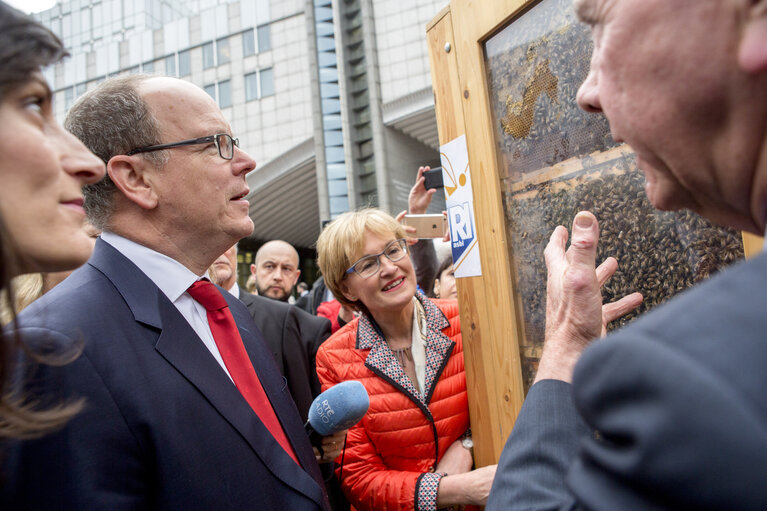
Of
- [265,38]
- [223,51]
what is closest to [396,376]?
[265,38]

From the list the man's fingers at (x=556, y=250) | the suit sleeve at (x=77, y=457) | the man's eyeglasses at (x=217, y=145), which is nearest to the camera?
the suit sleeve at (x=77, y=457)

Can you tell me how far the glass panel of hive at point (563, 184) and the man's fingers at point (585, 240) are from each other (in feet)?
1.21

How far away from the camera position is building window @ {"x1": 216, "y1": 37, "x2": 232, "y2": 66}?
77.9 ft

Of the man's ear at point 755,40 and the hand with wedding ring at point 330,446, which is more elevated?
the man's ear at point 755,40

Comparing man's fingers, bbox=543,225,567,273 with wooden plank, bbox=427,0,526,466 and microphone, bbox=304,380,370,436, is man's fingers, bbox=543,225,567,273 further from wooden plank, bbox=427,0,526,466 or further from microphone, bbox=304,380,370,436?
microphone, bbox=304,380,370,436

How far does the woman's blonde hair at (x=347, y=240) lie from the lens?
2.90 m

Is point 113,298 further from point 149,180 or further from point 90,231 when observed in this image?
point 90,231

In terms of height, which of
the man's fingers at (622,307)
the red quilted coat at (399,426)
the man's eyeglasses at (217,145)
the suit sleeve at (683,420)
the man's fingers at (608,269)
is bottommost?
the red quilted coat at (399,426)

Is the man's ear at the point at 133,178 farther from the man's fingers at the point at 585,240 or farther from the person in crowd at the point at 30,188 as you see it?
the man's fingers at the point at 585,240

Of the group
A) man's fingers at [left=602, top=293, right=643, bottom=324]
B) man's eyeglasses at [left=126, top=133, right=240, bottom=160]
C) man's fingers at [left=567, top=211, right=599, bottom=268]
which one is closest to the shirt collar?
man's eyeglasses at [left=126, top=133, right=240, bottom=160]

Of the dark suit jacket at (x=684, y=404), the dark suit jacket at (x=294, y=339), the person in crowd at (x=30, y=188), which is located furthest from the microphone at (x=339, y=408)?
the dark suit jacket at (x=294, y=339)

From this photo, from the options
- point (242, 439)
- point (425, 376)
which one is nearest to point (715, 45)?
point (242, 439)

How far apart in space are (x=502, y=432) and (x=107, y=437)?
147cm

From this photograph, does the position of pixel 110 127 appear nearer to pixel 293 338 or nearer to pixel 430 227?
pixel 430 227
